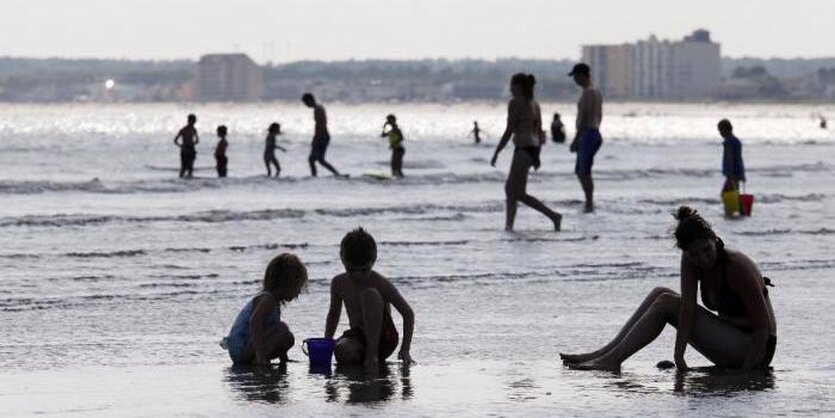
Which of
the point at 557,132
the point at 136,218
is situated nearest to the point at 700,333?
the point at 136,218

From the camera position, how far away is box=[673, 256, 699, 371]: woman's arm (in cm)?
924

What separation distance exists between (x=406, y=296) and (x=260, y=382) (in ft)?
14.1

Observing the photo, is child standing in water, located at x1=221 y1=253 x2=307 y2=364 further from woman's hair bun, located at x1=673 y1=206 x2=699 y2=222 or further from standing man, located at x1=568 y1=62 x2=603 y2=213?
standing man, located at x1=568 y1=62 x2=603 y2=213

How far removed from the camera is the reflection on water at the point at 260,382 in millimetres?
8711

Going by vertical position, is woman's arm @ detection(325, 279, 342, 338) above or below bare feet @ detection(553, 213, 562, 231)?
above

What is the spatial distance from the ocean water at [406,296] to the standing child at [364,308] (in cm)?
16

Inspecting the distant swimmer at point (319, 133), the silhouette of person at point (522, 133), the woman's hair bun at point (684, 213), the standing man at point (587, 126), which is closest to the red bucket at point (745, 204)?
the standing man at point (587, 126)

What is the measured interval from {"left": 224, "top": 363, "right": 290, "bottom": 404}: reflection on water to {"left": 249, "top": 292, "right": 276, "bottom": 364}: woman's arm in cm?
6

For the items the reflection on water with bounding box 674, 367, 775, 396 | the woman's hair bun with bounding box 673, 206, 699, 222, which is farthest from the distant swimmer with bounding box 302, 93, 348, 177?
the woman's hair bun with bounding box 673, 206, 699, 222

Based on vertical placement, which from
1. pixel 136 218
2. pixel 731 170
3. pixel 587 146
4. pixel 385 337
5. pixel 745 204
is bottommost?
pixel 136 218

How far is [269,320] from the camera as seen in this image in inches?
384

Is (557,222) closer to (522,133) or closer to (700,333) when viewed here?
(522,133)

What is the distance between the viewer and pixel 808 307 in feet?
41.3

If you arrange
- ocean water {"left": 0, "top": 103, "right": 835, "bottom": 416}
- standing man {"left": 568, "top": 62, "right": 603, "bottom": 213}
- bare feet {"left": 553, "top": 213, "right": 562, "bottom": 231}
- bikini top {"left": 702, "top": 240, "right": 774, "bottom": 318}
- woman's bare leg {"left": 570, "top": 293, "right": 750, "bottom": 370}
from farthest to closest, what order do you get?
standing man {"left": 568, "top": 62, "right": 603, "bottom": 213}
bare feet {"left": 553, "top": 213, "right": 562, "bottom": 231}
woman's bare leg {"left": 570, "top": 293, "right": 750, "bottom": 370}
bikini top {"left": 702, "top": 240, "right": 774, "bottom": 318}
ocean water {"left": 0, "top": 103, "right": 835, "bottom": 416}
